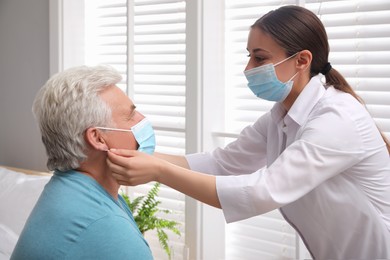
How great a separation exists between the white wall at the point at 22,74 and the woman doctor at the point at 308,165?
235 centimetres

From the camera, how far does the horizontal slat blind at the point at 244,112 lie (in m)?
3.02

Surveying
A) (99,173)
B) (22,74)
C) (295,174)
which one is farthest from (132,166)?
(22,74)

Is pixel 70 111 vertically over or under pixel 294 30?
under

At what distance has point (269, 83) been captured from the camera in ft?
6.70

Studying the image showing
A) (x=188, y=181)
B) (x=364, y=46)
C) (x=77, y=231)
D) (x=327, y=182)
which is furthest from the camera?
(x=364, y=46)

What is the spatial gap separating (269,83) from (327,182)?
36cm

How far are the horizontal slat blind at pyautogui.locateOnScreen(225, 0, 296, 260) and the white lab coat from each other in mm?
884

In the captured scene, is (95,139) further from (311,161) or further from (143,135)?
(311,161)

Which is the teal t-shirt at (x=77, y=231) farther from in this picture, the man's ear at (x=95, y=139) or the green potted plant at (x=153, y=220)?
the green potted plant at (x=153, y=220)

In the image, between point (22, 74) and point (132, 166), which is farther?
point (22, 74)

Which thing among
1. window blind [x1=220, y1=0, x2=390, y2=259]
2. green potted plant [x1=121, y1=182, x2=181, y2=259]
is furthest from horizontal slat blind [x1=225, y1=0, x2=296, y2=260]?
green potted plant [x1=121, y1=182, x2=181, y2=259]

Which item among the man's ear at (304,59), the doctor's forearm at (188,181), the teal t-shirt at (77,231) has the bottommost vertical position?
the teal t-shirt at (77,231)

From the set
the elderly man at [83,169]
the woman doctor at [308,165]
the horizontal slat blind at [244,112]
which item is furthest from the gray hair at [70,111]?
the horizontal slat blind at [244,112]

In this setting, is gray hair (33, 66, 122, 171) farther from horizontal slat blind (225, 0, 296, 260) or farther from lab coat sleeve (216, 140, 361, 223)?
horizontal slat blind (225, 0, 296, 260)
